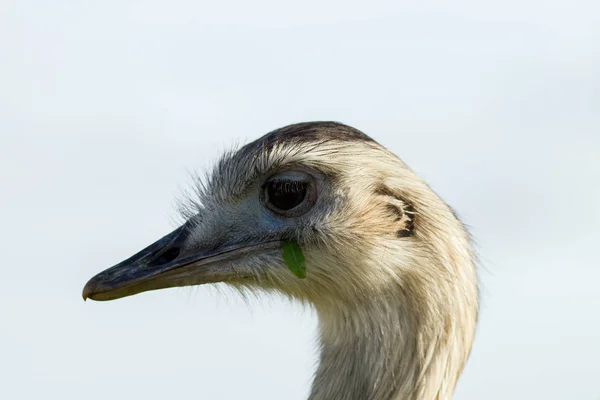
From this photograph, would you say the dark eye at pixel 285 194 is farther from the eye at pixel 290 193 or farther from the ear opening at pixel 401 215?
Answer: the ear opening at pixel 401 215

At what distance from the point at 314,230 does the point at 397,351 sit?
65cm

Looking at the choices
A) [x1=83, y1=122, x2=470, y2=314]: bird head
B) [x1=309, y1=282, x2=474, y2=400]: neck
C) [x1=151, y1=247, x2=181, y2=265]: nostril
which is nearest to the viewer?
[x1=309, y1=282, x2=474, y2=400]: neck

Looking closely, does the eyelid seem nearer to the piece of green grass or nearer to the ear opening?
the piece of green grass

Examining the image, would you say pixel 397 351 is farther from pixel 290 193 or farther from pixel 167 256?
pixel 167 256

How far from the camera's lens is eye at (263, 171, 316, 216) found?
6.70 m

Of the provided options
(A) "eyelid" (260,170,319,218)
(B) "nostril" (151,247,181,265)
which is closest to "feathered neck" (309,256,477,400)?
(A) "eyelid" (260,170,319,218)

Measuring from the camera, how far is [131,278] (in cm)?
673

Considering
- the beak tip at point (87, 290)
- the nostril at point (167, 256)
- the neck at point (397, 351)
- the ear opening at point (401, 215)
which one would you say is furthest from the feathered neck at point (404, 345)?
the beak tip at point (87, 290)

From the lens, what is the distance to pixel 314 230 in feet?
22.0

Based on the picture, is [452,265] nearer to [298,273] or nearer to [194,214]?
[298,273]

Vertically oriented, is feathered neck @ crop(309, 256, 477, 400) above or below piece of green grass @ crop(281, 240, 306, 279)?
below

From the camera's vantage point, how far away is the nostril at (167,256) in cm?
681

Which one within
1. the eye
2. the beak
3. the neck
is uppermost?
the eye

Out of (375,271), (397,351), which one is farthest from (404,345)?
(375,271)
